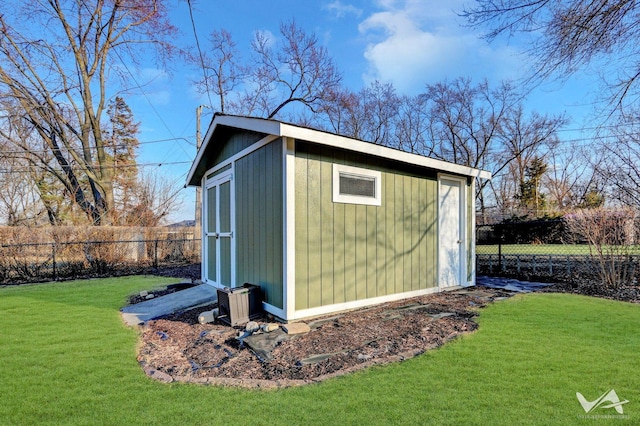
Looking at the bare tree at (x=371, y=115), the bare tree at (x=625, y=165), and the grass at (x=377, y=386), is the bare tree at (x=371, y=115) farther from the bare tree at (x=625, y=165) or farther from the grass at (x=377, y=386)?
the grass at (x=377, y=386)

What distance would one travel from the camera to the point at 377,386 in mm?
2318

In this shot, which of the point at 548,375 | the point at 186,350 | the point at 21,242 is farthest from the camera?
the point at 21,242

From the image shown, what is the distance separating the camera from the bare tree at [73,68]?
1170 centimetres

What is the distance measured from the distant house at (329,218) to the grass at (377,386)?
1570 millimetres

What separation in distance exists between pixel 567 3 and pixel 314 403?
5.35 meters

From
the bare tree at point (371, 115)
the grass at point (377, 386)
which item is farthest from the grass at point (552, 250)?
the bare tree at point (371, 115)

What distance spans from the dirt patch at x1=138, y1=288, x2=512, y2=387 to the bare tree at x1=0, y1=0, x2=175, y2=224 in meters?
10.4

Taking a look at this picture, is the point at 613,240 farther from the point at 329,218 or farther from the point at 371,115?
the point at 371,115

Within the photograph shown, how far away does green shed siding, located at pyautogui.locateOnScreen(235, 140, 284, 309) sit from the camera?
13.2 feet

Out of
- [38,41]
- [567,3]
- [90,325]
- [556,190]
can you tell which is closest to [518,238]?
[567,3]

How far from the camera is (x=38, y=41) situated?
11.9m

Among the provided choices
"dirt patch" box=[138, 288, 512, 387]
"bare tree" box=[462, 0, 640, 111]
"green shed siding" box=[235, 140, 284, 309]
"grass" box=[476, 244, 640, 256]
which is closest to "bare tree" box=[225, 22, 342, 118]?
"grass" box=[476, 244, 640, 256]

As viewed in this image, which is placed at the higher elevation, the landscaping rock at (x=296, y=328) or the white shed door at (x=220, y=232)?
the white shed door at (x=220, y=232)

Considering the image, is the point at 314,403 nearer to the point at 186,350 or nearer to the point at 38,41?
the point at 186,350
